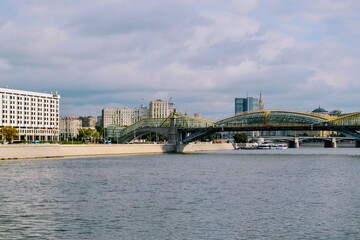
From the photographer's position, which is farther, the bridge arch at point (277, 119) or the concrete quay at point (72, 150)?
the bridge arch at point (277, 119)

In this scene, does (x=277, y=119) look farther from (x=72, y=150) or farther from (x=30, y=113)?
(x=30, y=113)

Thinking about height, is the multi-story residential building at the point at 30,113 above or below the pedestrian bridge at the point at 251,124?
above

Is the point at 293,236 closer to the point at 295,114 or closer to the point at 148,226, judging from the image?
the point at 148,226

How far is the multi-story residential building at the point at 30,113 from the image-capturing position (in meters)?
150

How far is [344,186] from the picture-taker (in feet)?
142

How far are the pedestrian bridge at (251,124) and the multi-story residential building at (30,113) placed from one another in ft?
89.7

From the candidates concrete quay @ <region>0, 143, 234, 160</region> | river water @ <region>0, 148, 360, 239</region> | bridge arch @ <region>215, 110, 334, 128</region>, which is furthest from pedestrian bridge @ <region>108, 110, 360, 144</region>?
river water @ <region>0, 148, 360, 239</region>

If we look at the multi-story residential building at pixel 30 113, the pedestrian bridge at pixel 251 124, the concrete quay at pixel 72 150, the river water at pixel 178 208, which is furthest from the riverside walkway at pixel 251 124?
the river water at pixel 178 208

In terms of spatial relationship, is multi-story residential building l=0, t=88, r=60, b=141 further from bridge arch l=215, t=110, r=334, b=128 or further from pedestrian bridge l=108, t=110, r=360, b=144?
bridge arch l=215, t=110, r=334, b=128

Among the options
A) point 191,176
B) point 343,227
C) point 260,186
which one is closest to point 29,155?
point 191,176

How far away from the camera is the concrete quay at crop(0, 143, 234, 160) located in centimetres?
7624

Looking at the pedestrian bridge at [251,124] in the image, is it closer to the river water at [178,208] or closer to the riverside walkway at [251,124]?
the riverside walkway at [251,124]

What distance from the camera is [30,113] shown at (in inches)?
6294

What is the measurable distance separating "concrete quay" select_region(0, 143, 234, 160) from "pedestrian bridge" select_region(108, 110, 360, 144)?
15.3ft
